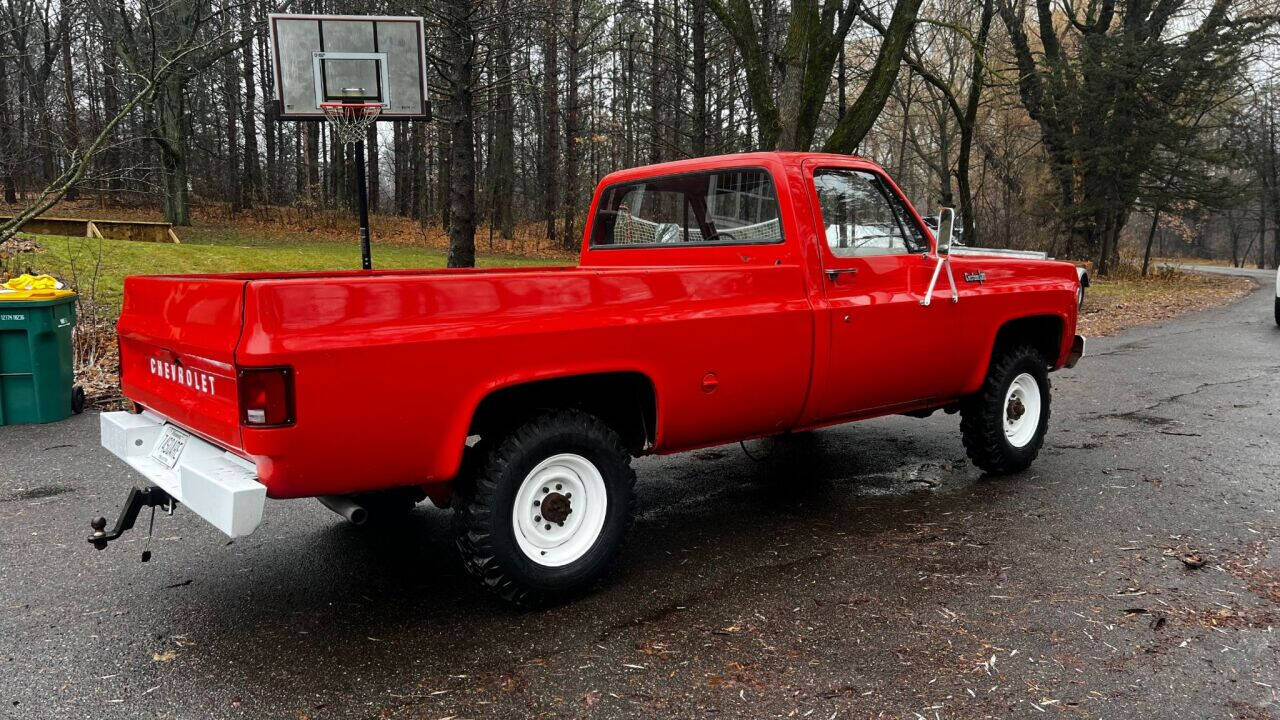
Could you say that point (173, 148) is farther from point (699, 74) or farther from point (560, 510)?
point (560, 510)

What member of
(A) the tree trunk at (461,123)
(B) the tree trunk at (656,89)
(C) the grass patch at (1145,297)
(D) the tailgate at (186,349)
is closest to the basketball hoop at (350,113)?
(A) the tree trunk at (461,123)

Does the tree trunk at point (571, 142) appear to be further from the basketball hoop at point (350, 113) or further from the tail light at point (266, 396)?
the tail light at point (266, 396)

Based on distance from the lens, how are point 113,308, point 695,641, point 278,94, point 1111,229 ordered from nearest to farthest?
point 695,641
point 113,308
point 278,94
point 1111,229

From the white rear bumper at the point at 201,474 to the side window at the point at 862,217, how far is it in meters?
2.93

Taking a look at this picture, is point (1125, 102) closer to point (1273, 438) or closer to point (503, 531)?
point (1273, 438)

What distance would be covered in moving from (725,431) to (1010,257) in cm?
270

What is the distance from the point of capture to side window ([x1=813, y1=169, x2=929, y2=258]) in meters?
4.48

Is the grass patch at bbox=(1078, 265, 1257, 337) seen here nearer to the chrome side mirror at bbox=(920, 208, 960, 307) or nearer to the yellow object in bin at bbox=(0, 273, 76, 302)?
the chrome side mirror at bbox=(920, 208, 960, 307)

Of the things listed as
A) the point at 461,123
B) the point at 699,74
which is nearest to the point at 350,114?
the point at 461,123

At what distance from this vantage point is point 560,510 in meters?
3.54

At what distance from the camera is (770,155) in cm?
445

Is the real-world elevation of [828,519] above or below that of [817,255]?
below

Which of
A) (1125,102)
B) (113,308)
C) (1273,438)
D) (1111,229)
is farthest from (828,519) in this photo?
(1111,229)

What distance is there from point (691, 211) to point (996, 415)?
2.27m
